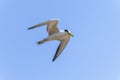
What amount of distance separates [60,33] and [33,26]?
100 inches

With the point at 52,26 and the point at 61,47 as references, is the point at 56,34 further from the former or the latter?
the point at 61,47

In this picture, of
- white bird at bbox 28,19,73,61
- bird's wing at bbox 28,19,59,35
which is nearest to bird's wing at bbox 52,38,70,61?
white bird at bbox 28,19,73,61

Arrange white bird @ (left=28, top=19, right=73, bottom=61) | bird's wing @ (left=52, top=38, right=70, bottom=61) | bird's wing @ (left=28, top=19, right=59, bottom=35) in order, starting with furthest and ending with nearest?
1. bird's wing @ (left=52, top=38, right=70, bottom=61)
2. bird's wing @ (left=28, top=19, right=59, bottom=35)
3. white bird @ (left=28, top=19, right=73, bottom=61)

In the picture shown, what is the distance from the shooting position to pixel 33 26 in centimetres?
2998

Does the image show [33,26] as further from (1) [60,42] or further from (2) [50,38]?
(1) [60,42]

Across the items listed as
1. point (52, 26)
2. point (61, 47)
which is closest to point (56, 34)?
point (52, 26)

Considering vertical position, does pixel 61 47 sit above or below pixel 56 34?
below

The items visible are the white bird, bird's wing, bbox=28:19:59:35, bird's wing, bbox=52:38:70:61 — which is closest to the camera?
the white bird

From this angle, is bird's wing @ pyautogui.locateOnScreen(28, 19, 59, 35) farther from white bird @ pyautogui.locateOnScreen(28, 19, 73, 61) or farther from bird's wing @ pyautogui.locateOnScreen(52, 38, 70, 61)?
bird's wing @ pyautogui.locateOnScreen(52, 38, 70, 61)

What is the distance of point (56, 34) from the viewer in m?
31.5

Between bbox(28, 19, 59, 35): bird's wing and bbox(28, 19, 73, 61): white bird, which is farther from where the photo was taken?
bbox(28, 19, 59, 35): bird's wing

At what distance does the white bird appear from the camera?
3130 cm

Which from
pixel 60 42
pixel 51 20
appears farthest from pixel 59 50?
pixel 51 20

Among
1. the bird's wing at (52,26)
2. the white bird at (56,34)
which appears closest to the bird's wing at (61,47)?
the white bird at (56,34)
